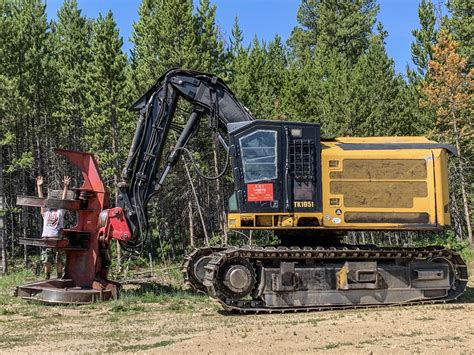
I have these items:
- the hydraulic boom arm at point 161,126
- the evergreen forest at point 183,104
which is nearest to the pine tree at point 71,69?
the evergreen forest at point 183,104

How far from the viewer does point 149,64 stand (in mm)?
23750

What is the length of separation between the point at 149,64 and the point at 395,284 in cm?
1640

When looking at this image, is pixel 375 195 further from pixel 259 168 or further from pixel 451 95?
pixel 451 95

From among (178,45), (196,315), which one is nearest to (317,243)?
(196,315)

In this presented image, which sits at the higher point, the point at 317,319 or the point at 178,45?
the point at 178,45

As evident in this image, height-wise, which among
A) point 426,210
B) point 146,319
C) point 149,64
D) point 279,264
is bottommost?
point 146,319

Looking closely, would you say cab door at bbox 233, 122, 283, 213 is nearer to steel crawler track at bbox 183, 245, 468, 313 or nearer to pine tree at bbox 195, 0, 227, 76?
steel crawler track at bbox 183, 245, 468, 313

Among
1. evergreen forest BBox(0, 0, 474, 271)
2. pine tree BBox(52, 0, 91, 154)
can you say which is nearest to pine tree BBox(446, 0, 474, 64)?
evergreen forest BBox(0, 0, 474, 271)

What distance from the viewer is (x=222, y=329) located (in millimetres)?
8266

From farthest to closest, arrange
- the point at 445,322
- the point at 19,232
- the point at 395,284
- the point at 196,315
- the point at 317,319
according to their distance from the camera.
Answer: the point at 19,232 < the point at 395,284 < the point at 196,315 < the point at 317,319 < the point at 445,322

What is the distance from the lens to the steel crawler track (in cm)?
996

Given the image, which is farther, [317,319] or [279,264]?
[279,264]

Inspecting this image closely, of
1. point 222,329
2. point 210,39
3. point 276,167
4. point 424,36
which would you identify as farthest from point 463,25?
point 222,329

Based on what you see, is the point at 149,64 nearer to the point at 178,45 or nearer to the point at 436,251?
the point at 178,45
